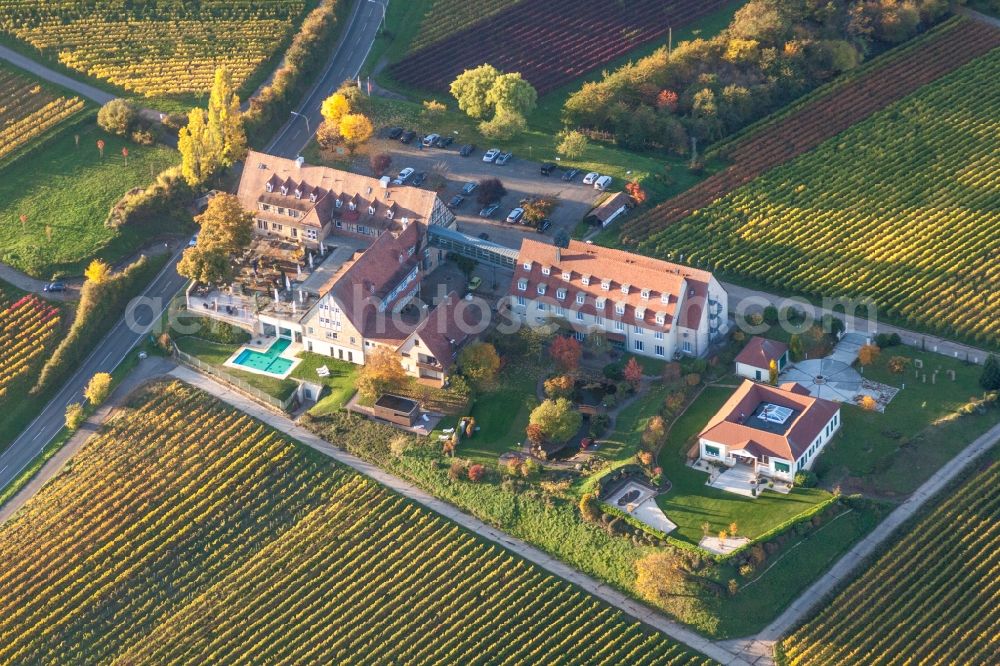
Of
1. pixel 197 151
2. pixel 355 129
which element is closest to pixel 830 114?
pixel 355 129

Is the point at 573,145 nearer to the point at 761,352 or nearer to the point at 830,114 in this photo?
the point at 830,114

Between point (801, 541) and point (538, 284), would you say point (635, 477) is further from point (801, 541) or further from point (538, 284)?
point (538, 284)

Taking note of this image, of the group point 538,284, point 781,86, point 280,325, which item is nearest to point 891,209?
point 781,86

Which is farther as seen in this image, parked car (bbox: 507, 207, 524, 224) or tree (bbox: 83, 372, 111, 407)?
parked car (bbox: 507, 207, 524, 224)

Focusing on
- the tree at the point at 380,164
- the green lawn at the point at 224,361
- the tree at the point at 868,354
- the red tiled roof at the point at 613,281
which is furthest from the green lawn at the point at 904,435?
the tree at the point at 380,164

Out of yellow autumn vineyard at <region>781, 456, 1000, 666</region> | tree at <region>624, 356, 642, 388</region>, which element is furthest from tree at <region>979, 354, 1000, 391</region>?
tree at <region>624, 356, 642, 388</region>

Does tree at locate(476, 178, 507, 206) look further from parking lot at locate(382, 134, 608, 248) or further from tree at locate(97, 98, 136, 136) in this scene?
tree at locate(97, 98, 136, 136)
